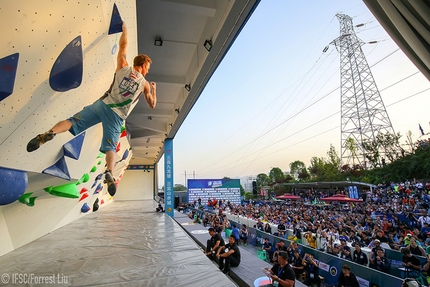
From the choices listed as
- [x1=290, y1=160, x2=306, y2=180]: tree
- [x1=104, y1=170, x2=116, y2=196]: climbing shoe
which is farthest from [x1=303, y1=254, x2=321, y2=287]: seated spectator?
[x1=290, y1=160, x2=306, y2=180]: tree

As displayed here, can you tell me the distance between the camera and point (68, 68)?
2.33 m

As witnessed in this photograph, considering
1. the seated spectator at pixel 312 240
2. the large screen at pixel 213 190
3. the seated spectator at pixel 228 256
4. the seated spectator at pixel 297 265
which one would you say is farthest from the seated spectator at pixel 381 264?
the large screen at pixel 213 190

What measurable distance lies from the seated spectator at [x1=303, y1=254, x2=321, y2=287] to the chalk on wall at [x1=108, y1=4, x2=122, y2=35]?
5321 mm

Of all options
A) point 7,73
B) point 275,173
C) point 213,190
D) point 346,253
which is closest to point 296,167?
point 275,173

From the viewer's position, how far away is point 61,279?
8.80 feet

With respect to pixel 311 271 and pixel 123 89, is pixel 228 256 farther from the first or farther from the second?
pixel 123 89

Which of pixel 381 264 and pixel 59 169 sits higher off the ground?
pixel 59 169

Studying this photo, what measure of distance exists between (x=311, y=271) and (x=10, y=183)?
5377 mm

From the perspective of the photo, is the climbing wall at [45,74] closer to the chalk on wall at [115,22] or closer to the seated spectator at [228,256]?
the chalk on wall at [115,22]

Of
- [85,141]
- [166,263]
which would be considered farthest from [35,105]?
[166,263]

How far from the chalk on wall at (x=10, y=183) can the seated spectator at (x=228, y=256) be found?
3063 mm

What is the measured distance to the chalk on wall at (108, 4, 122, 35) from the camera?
100 inches

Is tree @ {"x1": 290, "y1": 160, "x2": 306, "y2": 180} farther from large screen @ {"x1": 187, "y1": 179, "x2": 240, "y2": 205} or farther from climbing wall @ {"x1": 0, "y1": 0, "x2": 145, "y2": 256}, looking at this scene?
climbing wall @ {"x1": 0, "y1": 0, "x2": 145, "y2": 256}

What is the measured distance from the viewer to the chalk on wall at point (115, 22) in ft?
8.35
